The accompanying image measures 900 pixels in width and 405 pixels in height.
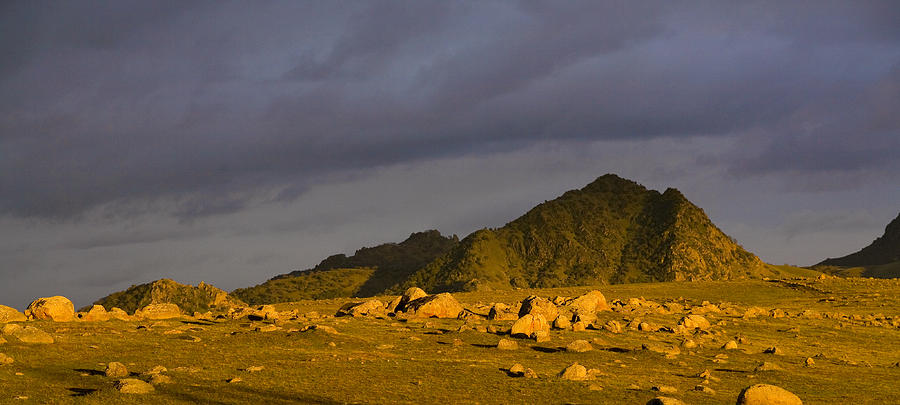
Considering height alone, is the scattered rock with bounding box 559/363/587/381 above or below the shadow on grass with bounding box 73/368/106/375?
below

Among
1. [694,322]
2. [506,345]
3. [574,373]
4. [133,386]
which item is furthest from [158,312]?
[694,322]

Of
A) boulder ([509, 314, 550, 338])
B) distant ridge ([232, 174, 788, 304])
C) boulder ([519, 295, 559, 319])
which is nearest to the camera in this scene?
boulder ([509, 314, 550, 338])

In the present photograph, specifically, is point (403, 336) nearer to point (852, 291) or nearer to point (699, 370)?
point (699, 370)

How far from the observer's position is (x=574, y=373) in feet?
73.4

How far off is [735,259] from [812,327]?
58222 millimetres

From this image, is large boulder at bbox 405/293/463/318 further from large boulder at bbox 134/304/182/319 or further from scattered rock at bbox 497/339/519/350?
large boulder at bbox 134/304/182/319

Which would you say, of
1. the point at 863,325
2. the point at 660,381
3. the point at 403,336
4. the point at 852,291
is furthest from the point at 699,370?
the point at 852,291

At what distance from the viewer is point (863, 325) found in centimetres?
4553

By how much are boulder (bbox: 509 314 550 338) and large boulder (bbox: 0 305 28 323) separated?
21812 millimetres

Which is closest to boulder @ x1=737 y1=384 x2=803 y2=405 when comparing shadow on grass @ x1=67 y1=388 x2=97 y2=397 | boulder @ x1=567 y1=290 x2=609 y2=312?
shadow on grass @ x1=67 y1=388 x2=97 y2=397

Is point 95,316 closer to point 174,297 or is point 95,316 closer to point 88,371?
point 88,371

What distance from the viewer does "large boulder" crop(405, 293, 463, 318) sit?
1540 inches

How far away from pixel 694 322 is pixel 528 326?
11786 mm

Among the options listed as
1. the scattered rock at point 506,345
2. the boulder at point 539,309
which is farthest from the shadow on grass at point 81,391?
the boulder at point 539,309
